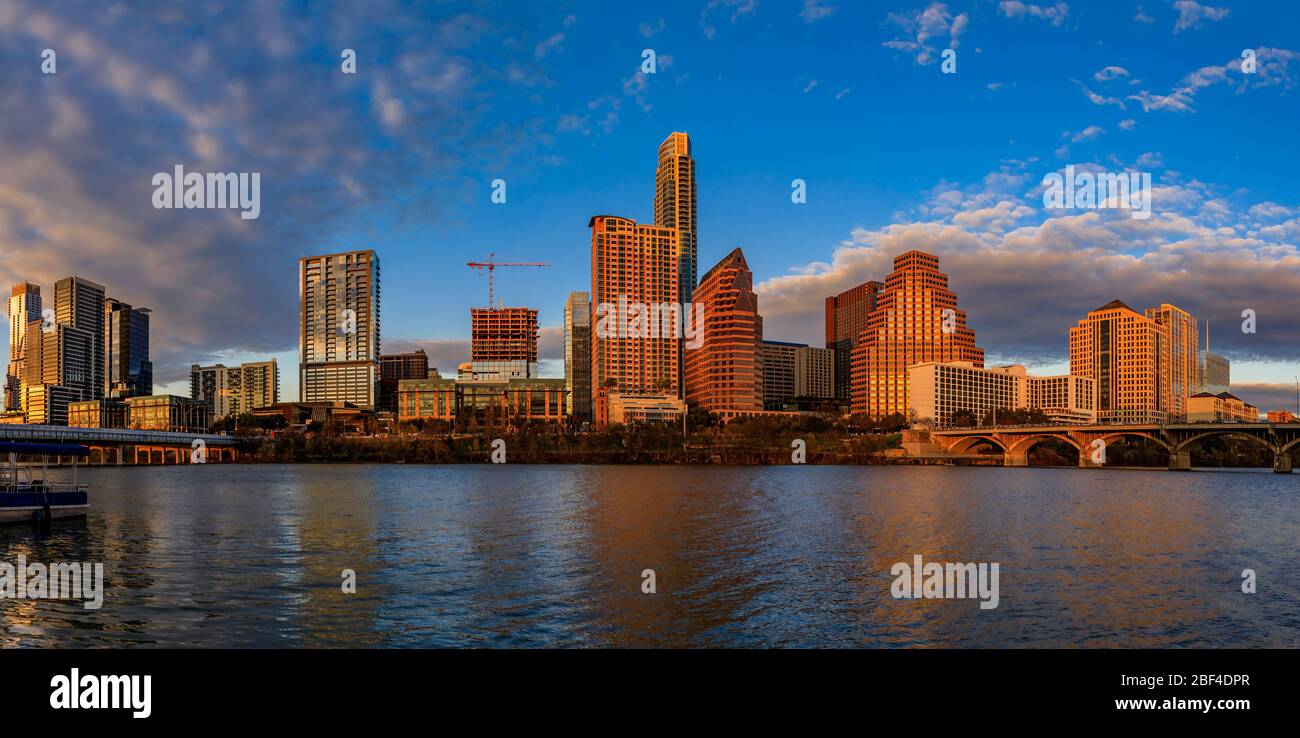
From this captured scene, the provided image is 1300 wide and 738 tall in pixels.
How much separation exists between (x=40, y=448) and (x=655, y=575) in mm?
51996

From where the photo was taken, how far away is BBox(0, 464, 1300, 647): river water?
26.9 meters

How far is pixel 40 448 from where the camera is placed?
2363 inches

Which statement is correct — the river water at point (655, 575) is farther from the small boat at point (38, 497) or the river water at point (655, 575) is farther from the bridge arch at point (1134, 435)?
the bridge arch at point (1134, 435)

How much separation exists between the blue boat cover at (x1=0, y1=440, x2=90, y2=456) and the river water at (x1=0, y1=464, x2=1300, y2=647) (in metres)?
5.67

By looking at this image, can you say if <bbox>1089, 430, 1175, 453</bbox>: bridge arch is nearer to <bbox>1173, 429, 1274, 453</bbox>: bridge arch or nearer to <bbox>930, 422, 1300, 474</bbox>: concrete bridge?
<bbox>930, 422, 1300, 474</bbox>: concrete bridge

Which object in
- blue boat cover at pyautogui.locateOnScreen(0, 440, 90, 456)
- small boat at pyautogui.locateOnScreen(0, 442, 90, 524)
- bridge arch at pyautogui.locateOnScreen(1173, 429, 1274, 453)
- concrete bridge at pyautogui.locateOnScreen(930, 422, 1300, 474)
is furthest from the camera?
bridge arch at pyautogui.locateOnScreen(1173, 429, 1274, 453)

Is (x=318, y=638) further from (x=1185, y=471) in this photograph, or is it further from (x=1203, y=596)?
(x=1185, y=471)

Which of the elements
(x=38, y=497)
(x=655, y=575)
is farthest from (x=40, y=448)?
(x=655, y=575)

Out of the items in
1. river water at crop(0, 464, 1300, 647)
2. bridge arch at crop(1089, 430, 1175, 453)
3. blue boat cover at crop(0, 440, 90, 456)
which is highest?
blue boat cover at crop(0, 440, 90, 456)

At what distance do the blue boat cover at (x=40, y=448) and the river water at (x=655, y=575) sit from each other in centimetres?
567

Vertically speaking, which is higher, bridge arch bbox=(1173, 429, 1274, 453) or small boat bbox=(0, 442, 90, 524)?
small boat bbox=(0, 442, 90, 524)

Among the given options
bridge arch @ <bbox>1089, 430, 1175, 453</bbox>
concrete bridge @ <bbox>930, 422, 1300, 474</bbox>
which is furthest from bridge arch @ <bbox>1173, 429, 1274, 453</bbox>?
bridge arch @ <bbox>1089, 430, 1175, 453</bbox>

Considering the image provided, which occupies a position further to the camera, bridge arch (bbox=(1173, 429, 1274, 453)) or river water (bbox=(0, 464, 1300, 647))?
bridge arch (bbox=(1173, 429, 1274, 453))
